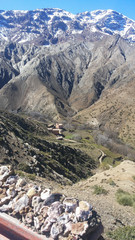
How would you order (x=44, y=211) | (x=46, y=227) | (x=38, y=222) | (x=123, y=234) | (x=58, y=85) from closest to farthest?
(x=46, y=227)
(x=38, y=222)
(x=44, y=211)
(x=123, y=234)
(x=58, y=85)

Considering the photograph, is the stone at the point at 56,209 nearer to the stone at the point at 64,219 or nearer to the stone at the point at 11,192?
the stone at the point at 64,219

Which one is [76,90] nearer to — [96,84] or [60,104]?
[96,84]

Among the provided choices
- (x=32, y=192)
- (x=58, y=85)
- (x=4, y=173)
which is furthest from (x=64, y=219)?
(x=58, y=85)

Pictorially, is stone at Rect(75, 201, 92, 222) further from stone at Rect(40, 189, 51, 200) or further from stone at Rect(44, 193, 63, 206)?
stone at Rect(40, 189, 51, 200)

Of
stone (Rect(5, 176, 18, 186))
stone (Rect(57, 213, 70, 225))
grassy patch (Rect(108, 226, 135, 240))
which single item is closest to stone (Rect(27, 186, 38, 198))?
stone (Rect(5, 176, 18, 186))

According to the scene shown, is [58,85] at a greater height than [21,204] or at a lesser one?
lesser

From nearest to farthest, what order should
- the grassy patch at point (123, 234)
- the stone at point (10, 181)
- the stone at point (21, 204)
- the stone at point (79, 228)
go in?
1. the stone at point (79, 228)
2. the stone at point (21, 204)
3. the grassy patch at point (123, 234)
4. the stone at point (10, 181)

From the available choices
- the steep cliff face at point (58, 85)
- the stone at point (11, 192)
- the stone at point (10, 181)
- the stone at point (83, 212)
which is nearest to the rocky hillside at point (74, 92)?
the steep cliff face at point (58, 85)

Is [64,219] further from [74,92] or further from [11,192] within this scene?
[74,92]

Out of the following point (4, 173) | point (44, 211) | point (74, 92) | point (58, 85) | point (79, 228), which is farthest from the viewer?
point (58, 85)
